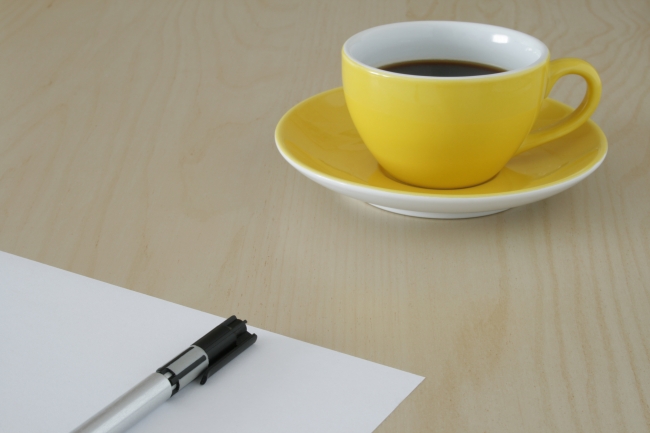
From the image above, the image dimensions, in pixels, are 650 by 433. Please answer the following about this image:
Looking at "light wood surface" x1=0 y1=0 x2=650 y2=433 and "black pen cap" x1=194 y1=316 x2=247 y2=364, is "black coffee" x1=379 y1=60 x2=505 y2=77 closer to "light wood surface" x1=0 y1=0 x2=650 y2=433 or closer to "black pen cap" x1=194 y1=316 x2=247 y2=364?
"light wood surface" x1=0 y1=0 x2=650 y2=433

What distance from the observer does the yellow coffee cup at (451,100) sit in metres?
0.50

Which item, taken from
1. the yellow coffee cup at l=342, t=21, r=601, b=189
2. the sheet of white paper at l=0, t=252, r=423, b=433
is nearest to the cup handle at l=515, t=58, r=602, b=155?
the yellow coffee cup at l=342, t=21, r=601, b=189

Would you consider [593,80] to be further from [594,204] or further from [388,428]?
[388,428]

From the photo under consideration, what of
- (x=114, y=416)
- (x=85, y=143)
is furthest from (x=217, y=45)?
(x=114, y=416)

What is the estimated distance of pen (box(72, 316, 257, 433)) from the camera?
0.36 meters

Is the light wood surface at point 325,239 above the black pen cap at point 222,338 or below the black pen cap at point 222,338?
below

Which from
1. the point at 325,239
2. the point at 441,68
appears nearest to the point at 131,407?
the point at 325,239

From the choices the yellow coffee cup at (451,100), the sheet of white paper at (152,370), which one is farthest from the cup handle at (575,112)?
the sheet of white paper at (152,370)

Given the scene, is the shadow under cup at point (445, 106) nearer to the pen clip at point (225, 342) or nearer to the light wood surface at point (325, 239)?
the light wood surface at point (325, 239)

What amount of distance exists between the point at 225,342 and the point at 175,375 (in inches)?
1.6

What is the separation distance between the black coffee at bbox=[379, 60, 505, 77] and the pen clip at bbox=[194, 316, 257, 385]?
0.28m

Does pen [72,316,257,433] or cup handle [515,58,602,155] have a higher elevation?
cup handle [515,58,602,155]

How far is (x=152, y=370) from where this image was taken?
0.41 m

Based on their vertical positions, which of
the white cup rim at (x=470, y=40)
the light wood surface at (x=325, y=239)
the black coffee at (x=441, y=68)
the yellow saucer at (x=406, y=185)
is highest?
the white cup rim at (x=470, y=40)
